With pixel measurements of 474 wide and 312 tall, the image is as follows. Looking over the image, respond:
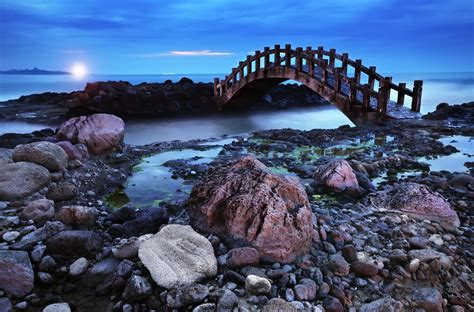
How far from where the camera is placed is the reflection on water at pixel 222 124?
15938 millimetres

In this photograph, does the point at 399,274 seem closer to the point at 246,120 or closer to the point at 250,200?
the point at 250,200

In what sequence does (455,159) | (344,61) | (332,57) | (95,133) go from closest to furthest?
(95,133) → (455,159) → (344,61) → (332,57)

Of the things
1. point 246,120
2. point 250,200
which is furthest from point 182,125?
point 250,200

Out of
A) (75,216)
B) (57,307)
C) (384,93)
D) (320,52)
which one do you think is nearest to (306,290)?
(57,307)

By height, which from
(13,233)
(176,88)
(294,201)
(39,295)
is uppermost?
(176,88)

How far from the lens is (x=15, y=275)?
3.15 m

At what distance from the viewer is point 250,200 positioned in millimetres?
3691

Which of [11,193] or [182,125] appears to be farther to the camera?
[182,125]

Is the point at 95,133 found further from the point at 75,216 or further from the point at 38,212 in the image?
the point at 75,216

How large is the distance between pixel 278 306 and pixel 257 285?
277mm

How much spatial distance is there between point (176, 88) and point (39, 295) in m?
22.6

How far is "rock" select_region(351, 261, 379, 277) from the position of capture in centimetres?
334

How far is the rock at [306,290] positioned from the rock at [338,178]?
284cm

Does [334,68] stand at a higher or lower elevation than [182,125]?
higher
